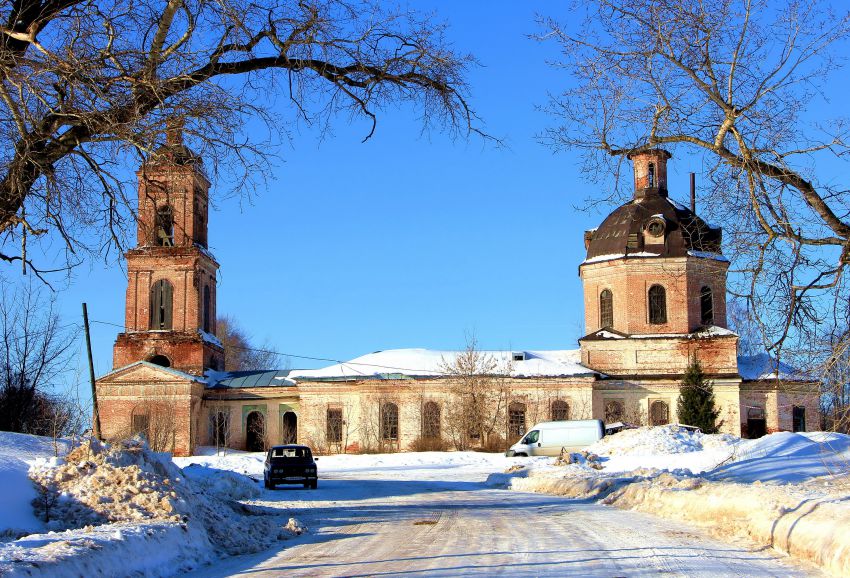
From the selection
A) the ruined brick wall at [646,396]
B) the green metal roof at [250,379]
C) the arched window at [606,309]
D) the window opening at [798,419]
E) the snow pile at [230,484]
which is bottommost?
the snow pile at [230,484]

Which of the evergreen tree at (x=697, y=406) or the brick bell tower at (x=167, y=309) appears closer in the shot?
the evergreen tree at (x=697, y=406)

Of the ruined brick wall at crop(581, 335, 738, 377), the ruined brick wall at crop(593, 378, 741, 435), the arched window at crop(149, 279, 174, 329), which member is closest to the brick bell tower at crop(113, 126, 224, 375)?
the arched window at crop(149, 279, 174, 329)

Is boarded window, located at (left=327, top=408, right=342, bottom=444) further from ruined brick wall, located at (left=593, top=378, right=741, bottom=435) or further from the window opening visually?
the window opening

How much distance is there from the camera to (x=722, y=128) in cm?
Answer: 1231

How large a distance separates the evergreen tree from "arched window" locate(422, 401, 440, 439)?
13993mm

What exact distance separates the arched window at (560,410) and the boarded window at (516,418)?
1794 mm

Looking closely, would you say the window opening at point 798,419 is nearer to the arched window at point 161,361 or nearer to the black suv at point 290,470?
the arched window at point 161,361

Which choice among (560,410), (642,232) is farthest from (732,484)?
(642,232)

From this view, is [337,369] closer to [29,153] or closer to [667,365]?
[667,365]

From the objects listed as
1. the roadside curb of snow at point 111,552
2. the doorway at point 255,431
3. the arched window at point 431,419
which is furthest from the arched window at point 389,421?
the roadside curb of snow at point 111,552

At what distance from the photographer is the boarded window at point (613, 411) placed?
58.1m

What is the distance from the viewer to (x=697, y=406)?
5522cm

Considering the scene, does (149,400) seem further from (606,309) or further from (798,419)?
(798,419)

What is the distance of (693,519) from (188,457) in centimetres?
4447
